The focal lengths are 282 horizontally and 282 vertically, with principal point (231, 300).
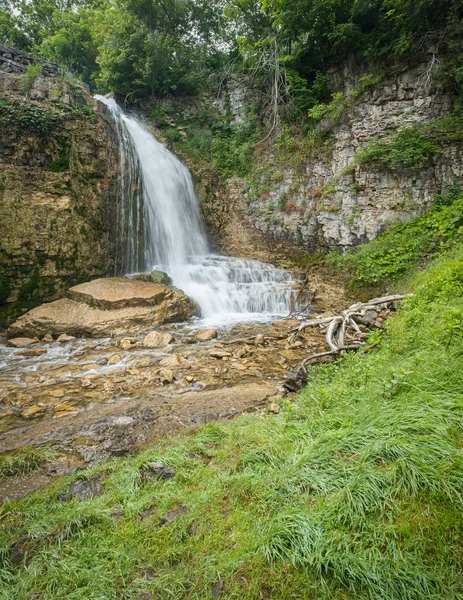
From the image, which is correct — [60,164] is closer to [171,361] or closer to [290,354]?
[171,361]

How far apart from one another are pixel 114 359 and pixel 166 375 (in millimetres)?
1335

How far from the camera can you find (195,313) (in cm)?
783

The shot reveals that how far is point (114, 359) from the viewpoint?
5094 millimetres

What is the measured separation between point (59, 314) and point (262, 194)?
865cm

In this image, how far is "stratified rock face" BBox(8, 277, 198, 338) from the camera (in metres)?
6.34

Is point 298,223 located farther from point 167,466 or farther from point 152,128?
point 167,466

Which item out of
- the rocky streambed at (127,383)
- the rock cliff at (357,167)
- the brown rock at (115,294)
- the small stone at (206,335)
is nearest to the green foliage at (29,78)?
the brown rock at (115,294)

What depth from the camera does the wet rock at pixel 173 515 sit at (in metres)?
1.67

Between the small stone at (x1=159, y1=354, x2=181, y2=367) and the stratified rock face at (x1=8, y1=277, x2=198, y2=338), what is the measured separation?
1.91 metres

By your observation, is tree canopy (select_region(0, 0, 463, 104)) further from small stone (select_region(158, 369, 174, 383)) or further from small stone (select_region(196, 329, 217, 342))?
small stone (select_region(158, 369, 174, 383))

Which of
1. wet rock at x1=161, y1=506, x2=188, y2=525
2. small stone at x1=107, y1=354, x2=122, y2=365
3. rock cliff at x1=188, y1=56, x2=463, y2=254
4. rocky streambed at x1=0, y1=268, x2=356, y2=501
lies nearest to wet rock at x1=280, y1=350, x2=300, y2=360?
rocky streambed at x1=0, y1=268, x2=356, y2=501

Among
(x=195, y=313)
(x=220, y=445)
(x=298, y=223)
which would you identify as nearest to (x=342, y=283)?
(x=298, y=223)

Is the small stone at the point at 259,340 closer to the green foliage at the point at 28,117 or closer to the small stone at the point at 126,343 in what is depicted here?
the small stone at the point at 126,343

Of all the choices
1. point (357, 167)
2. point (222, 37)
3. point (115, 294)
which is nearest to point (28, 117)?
point (115, 294)
